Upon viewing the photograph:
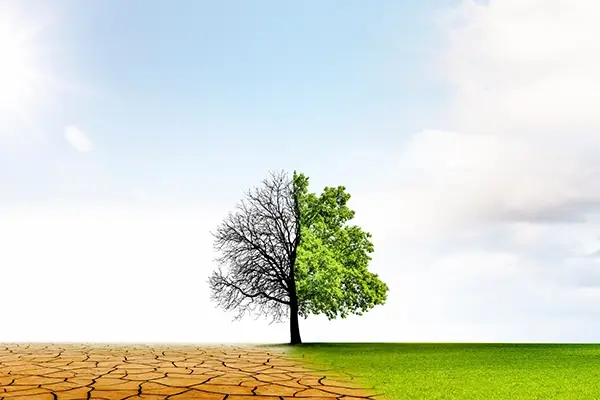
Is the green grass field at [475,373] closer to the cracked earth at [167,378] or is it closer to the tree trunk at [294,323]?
the cracked earth at [167,378]

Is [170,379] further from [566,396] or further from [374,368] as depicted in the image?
[566,396]

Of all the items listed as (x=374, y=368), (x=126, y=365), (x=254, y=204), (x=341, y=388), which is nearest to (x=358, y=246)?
(x=254, y=204)

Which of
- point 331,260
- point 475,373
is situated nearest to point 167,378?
point 475,373

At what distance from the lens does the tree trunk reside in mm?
20531

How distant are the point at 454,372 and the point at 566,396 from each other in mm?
3128

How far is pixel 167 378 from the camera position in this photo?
10.4 metres

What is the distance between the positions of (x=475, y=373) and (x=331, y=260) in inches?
337

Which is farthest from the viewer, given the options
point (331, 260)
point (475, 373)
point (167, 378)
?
point (331, 260)

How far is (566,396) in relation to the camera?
885 centimetres

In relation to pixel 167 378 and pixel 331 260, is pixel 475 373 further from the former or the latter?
pixel 331 260

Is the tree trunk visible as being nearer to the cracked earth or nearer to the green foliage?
the green foliage

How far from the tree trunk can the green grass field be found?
2858 millimetres

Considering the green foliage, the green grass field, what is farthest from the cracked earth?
the green foliage

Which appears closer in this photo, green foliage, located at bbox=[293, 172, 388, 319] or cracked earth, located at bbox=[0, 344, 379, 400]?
cracked earth, located at bbox=[0, 344, 379, 400]
